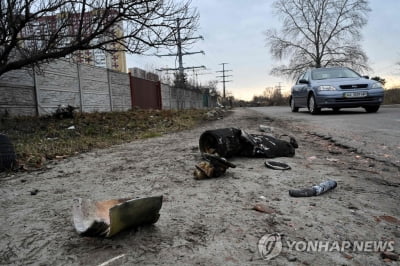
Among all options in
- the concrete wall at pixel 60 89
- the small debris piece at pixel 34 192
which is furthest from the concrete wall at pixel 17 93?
the small debris piece at pixel 34 192

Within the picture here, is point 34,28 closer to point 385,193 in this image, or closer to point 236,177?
point 236,177

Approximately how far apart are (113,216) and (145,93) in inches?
680

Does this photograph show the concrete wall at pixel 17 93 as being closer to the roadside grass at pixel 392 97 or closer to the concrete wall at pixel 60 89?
the concrete wall at pixel 60 89

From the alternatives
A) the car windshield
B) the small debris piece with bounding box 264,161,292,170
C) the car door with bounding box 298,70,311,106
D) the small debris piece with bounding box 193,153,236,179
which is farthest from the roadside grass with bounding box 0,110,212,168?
the car windshield

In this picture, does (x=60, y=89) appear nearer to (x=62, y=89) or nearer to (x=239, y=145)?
(x=62, y=89)

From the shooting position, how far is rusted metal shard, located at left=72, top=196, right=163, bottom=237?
1.33 meters

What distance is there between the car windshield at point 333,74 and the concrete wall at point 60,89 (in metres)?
7.50

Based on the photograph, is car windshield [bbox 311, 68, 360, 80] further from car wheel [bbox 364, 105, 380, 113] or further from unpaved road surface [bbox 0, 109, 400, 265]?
unpaved road surface [bbox 0, 109, 400, 265]

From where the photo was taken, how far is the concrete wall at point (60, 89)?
8.42 m

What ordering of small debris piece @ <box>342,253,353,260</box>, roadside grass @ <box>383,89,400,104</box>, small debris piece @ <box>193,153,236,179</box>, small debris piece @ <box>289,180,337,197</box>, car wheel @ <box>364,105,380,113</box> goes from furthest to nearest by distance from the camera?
roadside grass @ <box>383,89,400,104</box> < car wheel @ <box>364,105,380,113</box> < small debris piece @ <box>193,153,236,179</box> < small debris piece @ <box>289,180,337,197</box> < small debris piece @ <box>342,253,353,260</box>

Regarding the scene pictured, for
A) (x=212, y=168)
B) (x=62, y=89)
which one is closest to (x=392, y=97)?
(x=62, y=89)

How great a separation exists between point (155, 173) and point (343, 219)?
1.46m

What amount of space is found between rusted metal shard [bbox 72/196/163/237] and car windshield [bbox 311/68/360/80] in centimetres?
873

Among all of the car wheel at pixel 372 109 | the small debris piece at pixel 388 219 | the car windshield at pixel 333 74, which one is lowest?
the small debris piece at pixel 388 219
